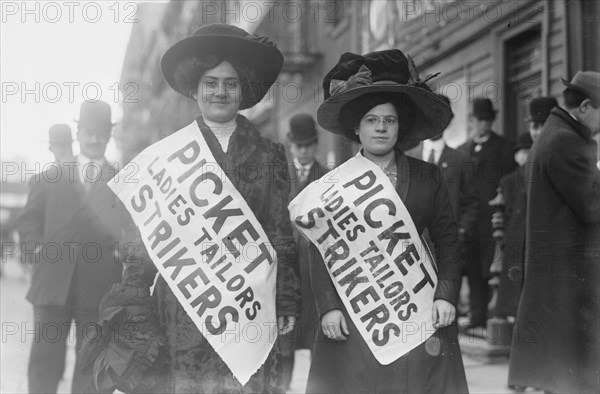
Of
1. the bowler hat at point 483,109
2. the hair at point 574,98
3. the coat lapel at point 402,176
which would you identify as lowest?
the coat lapel at point 402,176

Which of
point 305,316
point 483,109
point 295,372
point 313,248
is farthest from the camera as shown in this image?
point 483,109

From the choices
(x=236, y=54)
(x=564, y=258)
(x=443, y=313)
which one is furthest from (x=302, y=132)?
(x=443, y=313)

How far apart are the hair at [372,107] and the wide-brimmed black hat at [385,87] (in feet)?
0.03

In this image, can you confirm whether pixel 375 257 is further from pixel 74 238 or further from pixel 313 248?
pixel 74 238

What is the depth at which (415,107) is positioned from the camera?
3357 mm

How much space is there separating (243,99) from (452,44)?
19.1ft

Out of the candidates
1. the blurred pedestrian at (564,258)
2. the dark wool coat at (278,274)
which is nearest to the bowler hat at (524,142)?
the blurred pedestrian at (564,258)

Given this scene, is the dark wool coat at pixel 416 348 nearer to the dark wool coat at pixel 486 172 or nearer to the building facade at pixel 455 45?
the building facade at pixel 455 45

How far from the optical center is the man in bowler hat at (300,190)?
484cm

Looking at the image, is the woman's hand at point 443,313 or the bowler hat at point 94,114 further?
the bowler hat at point 94,114

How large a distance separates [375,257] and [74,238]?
6.61 ft

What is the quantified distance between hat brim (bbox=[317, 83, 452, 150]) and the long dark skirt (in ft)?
2.74

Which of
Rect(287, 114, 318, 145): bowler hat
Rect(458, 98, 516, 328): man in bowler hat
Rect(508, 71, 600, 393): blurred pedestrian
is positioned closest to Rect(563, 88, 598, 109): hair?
Rect(508, 71, 600, 393): blurred pedestrian

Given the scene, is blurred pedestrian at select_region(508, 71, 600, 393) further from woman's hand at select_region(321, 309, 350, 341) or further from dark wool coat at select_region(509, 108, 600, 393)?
woman's hand at select_region(321, 309, 350, 341)
